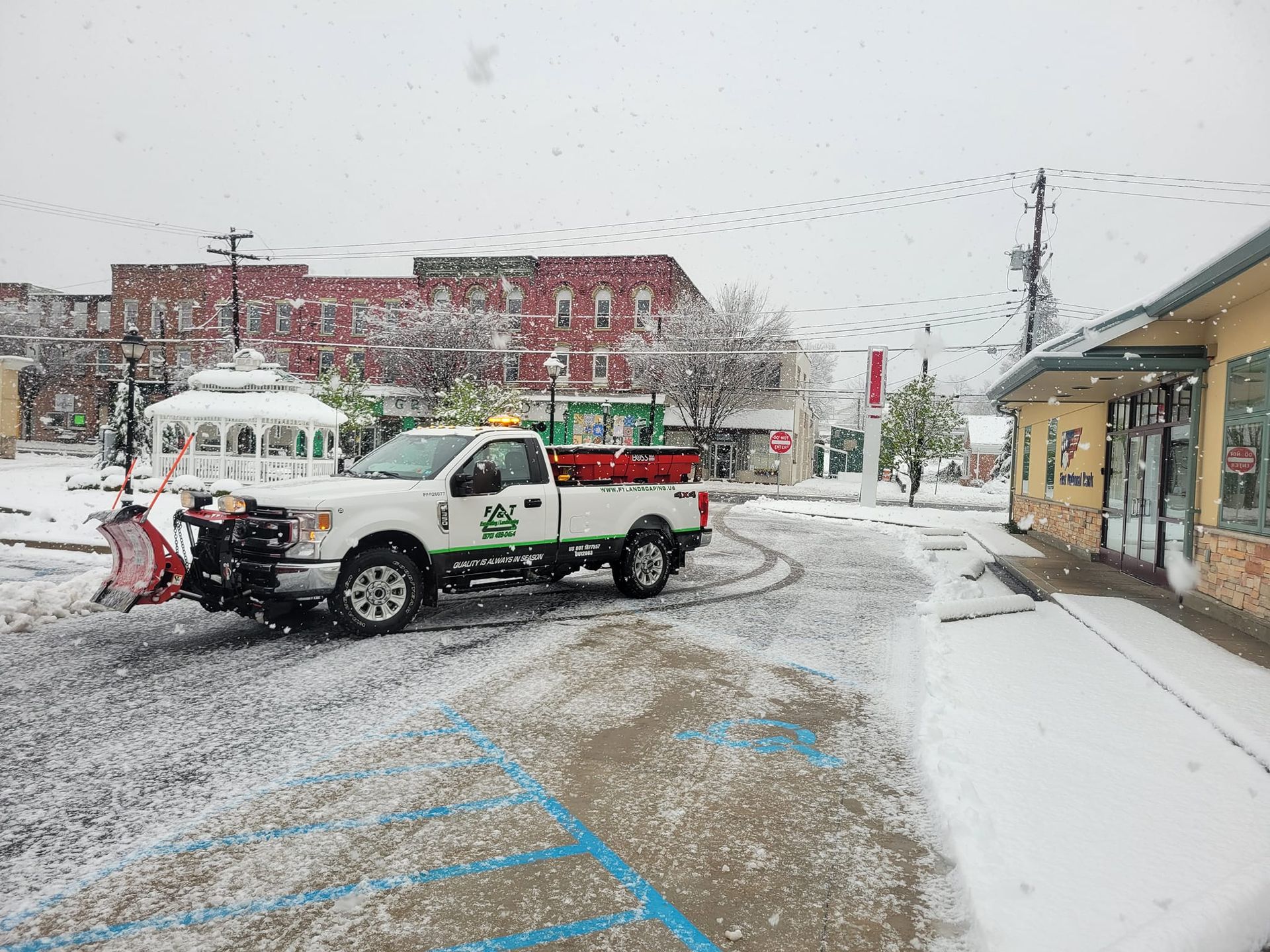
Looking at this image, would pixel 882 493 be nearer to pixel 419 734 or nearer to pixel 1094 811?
pixel 1094 811

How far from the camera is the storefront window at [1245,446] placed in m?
8.65

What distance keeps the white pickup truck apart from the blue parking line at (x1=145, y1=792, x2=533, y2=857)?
364cm

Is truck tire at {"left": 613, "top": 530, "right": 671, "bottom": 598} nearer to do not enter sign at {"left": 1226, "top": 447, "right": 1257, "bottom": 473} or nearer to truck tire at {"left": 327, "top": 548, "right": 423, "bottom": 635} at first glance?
truck tire at {"left": 327, "top": 548, "right": 423, "bottom": 635}

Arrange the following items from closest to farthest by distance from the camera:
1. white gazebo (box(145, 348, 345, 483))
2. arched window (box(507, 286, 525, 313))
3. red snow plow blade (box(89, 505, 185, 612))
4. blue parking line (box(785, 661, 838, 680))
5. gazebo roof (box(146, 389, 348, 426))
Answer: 1. blue parking line (box(785, 661, 838, 680))
2. red snow plow blade (box(89, 505, 185, 612))
3. gazebo roof (box(146, 389, 348, 426))
4. white gazebo (box(145, 348, 345, 483))
5. arched window (box(507, 286, 525, 313))

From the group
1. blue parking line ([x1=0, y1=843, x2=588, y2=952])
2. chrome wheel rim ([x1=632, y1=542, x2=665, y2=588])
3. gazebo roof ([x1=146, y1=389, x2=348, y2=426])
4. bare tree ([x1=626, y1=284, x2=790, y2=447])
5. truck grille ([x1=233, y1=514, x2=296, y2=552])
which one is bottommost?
blue parking line ([x1=0, y1=843, x2=588, y2=952])

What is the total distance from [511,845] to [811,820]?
1.53 m

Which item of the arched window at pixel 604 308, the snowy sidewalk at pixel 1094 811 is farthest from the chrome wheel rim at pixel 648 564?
the arched window at pixel 604 308

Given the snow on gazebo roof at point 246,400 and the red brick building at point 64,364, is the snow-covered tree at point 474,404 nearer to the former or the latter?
the snow on gazebo roof at point 246,400

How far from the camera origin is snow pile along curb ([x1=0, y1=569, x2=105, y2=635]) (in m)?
7.52

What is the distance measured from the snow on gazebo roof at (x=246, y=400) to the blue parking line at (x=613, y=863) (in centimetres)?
2355

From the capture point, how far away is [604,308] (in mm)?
43844

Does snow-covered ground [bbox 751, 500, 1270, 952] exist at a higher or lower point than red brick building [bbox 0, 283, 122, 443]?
lower

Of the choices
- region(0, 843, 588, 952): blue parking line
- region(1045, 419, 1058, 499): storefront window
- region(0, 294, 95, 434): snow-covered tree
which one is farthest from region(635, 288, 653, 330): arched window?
region(0, 843, 588, 952): blue parking line

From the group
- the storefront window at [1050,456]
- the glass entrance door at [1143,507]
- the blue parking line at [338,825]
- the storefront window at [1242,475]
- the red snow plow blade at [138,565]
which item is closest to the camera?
the blue parking line at [338,825]
